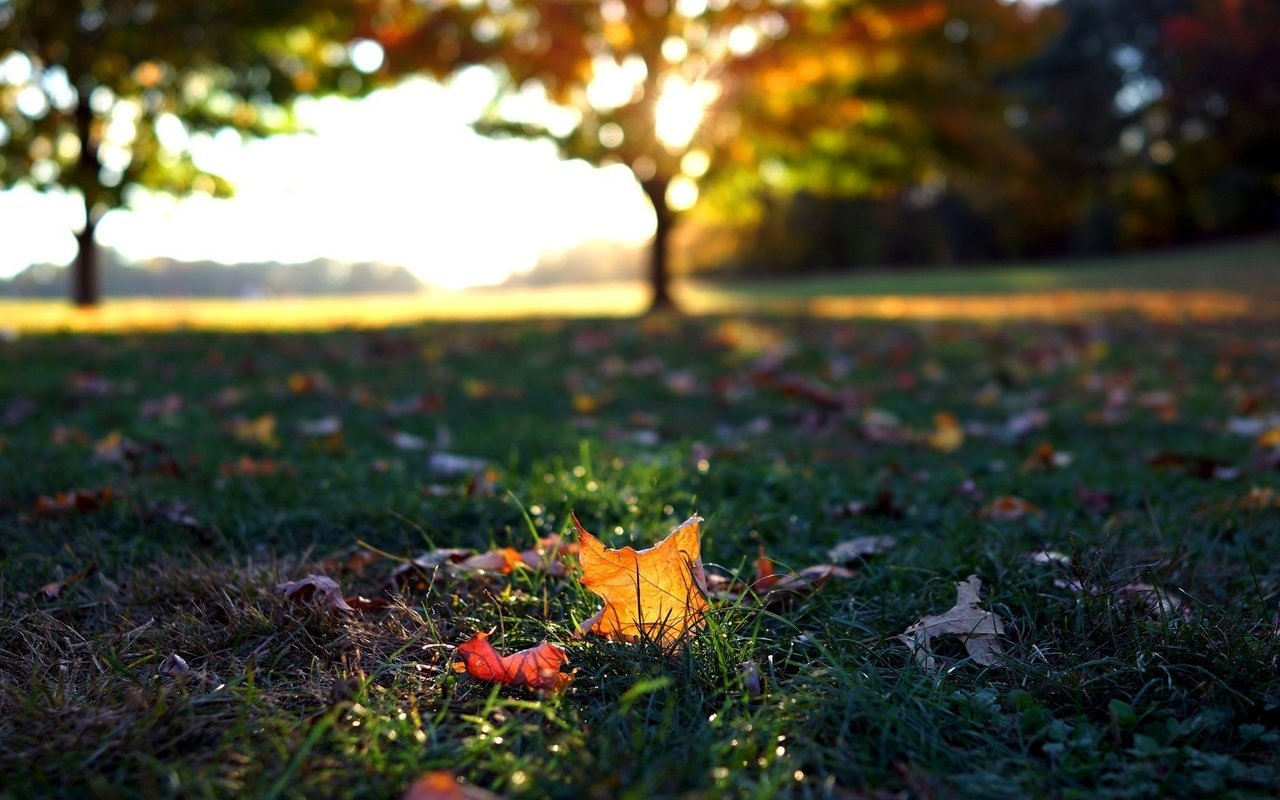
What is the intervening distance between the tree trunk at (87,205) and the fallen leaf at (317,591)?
621 inches


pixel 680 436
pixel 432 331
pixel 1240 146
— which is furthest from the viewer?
pixel 1240 146

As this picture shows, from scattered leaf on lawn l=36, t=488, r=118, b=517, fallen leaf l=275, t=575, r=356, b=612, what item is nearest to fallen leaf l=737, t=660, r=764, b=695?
fallen leaf l=275, t=575, r=356, b=612

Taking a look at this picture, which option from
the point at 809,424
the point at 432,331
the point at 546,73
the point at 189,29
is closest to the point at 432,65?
the point at 546,73

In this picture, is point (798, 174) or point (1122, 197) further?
point (1122, 197)

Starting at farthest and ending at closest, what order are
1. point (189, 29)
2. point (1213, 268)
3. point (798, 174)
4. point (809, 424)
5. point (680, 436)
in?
point (1213, 268)
point (798, 174)
point (189, 29)
point (809, 424)
point (680, 436)

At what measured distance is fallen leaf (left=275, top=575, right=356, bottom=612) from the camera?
5.81 feet

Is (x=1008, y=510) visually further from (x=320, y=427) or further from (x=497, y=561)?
(x=320, y=427)

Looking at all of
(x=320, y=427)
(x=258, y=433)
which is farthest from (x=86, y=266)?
(x=258, y=433)

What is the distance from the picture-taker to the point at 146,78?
15234mm

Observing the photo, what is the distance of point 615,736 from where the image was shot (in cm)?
134

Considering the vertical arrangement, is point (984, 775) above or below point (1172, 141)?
below

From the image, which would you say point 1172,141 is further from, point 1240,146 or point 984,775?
point 984,775

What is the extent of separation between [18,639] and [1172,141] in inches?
1424

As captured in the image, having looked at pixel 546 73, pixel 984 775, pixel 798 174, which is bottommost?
pixel 984 775
